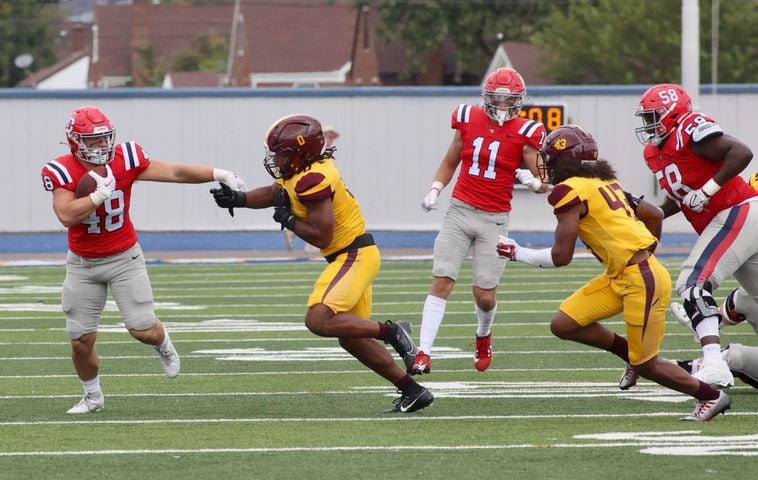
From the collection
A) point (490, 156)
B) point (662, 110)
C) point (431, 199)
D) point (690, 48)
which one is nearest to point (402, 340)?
point (431, 199)

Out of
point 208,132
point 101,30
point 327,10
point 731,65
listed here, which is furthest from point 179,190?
point 101,30

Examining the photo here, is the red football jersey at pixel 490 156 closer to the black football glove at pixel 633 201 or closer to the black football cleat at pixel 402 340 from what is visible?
the black football cleat at pixel 402 340

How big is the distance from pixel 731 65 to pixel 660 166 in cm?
3115

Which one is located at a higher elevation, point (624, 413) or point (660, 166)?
point (660, 166)

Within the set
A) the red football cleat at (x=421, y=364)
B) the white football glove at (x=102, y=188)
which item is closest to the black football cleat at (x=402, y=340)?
the red football cleat at (x=421, y=364)

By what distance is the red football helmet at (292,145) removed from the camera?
7.26 meters

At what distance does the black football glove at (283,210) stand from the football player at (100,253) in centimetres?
43

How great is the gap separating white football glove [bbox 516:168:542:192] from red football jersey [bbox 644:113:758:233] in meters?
1.12

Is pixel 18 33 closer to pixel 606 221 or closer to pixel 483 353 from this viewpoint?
pixel 483 353

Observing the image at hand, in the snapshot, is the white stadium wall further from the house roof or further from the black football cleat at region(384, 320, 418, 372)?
the house roof

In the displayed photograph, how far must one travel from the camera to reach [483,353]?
928 cm

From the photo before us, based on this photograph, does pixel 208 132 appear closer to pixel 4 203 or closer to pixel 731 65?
pixel 4 203

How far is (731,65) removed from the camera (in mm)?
38000

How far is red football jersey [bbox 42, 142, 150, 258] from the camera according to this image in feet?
25.1
